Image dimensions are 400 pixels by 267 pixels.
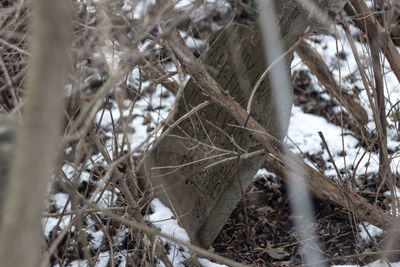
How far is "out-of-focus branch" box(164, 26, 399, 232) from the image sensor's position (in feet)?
7.73

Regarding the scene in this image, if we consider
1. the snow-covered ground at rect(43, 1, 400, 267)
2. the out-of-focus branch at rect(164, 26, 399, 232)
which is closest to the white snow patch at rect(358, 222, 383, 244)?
the snow-covered ground at rect(43, 1, 400, 267)

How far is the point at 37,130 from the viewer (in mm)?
1067

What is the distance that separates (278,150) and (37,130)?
1.64 m

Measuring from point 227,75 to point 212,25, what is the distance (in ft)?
6.45

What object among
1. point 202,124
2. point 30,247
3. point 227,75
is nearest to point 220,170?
point 202,124

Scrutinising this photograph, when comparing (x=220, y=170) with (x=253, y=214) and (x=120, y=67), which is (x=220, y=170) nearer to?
(x=253, y=214)

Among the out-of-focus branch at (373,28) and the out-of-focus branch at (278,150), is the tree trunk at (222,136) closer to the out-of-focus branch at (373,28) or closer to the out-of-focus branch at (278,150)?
the out-of-focus branch at (278,150)

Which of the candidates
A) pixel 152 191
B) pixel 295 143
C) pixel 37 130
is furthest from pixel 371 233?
pixel 37 130

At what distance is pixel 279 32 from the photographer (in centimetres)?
252

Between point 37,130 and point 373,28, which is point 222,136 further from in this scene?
point 37,130

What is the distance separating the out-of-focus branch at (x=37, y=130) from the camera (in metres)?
1.03

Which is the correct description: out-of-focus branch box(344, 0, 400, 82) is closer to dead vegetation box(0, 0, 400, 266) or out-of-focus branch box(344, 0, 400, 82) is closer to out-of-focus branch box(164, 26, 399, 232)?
dead vegetation box(0, 0, 400, 266)

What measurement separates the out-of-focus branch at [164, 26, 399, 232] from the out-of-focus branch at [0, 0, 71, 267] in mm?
1143

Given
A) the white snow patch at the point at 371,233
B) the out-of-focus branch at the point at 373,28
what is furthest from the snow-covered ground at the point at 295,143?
the out-of-focus branch at the point at 373,28
